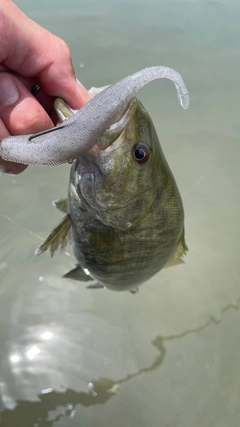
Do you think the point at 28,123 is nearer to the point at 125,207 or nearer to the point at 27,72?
the point at 27,72

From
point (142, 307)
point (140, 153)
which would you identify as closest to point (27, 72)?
point (140, 153)

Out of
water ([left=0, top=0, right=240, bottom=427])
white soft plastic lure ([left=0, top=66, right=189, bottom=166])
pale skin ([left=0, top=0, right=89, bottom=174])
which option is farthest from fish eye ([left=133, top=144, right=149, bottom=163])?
water ([left=0, top=0, right=240, bottom=427])

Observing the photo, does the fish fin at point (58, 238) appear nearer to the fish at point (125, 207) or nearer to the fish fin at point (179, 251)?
the fish at point (125, 207)

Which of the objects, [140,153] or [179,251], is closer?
[140,153]

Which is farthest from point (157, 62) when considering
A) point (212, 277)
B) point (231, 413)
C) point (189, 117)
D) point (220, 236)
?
point (231, 413)

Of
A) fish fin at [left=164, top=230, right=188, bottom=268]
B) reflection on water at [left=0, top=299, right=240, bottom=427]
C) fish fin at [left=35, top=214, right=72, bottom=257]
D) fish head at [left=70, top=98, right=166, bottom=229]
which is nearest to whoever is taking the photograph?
fish head at [left=70, top=98, right=166, bottom=229]

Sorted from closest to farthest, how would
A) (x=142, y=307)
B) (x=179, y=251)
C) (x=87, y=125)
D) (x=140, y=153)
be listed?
1. (x=87, y=125)
2. (x=140, y=153)
3. (x=179, y=251)
4. (x=142, y=307)

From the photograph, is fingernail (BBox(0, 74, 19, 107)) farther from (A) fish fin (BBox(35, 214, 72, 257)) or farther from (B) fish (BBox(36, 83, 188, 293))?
(A) fish fin (BBox(35, 214, 72, 257))

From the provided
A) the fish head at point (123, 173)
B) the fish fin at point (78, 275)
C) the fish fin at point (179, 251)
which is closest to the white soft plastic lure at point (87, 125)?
the fish head at point (123, 173)
